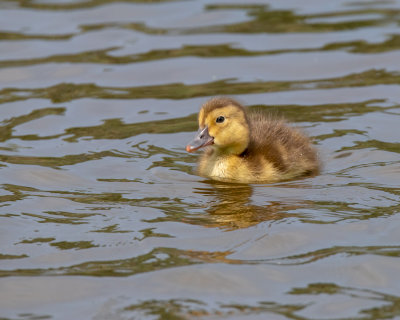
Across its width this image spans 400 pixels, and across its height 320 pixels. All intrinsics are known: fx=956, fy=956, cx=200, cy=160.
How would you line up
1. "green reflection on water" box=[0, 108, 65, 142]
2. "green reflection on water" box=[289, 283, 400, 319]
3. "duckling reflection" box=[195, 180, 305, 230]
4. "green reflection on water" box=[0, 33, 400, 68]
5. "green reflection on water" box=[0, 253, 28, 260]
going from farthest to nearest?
1. "green reflection on water" box=[0, 33, 400, 68]
2. "green reflection on water" box=[0, 108, 65, 142]
3. "duckling reflection" box=[195, 180, 305, 230]
4. "green reflection on water" box=[0, 253, 28, 260]
5. "green reflection on water" box=[289, 283, 400, 319]

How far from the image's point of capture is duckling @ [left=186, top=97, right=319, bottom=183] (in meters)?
7.01

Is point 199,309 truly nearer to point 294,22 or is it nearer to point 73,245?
point 73,245

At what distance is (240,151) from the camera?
281 inches

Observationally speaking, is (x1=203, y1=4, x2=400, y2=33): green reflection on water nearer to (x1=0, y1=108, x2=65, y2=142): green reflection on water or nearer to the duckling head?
(x1=0, y1=108, x2=65, y2=142): green reflection on water

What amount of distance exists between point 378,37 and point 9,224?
232 inches

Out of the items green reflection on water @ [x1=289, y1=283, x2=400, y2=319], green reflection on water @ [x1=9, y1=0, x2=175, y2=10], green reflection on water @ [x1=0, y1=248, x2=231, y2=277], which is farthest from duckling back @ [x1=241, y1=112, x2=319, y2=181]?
green reflection on water @ [x1=9, y1=0, x2=175, y2=10]

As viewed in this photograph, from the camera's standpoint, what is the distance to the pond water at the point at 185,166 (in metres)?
5.11

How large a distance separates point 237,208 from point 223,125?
2.96ft

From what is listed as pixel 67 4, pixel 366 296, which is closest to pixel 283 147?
pixel 366 296

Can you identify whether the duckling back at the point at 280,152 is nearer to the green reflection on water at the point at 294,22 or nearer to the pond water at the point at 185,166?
the pond water at the point at 185,166

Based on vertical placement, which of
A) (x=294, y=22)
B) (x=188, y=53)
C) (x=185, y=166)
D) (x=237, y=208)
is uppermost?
(x=294, y=22)

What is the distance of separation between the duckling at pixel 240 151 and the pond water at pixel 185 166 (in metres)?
0.14

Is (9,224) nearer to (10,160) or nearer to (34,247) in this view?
(34,247)

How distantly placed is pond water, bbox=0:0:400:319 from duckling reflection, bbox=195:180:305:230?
0.02 meters
